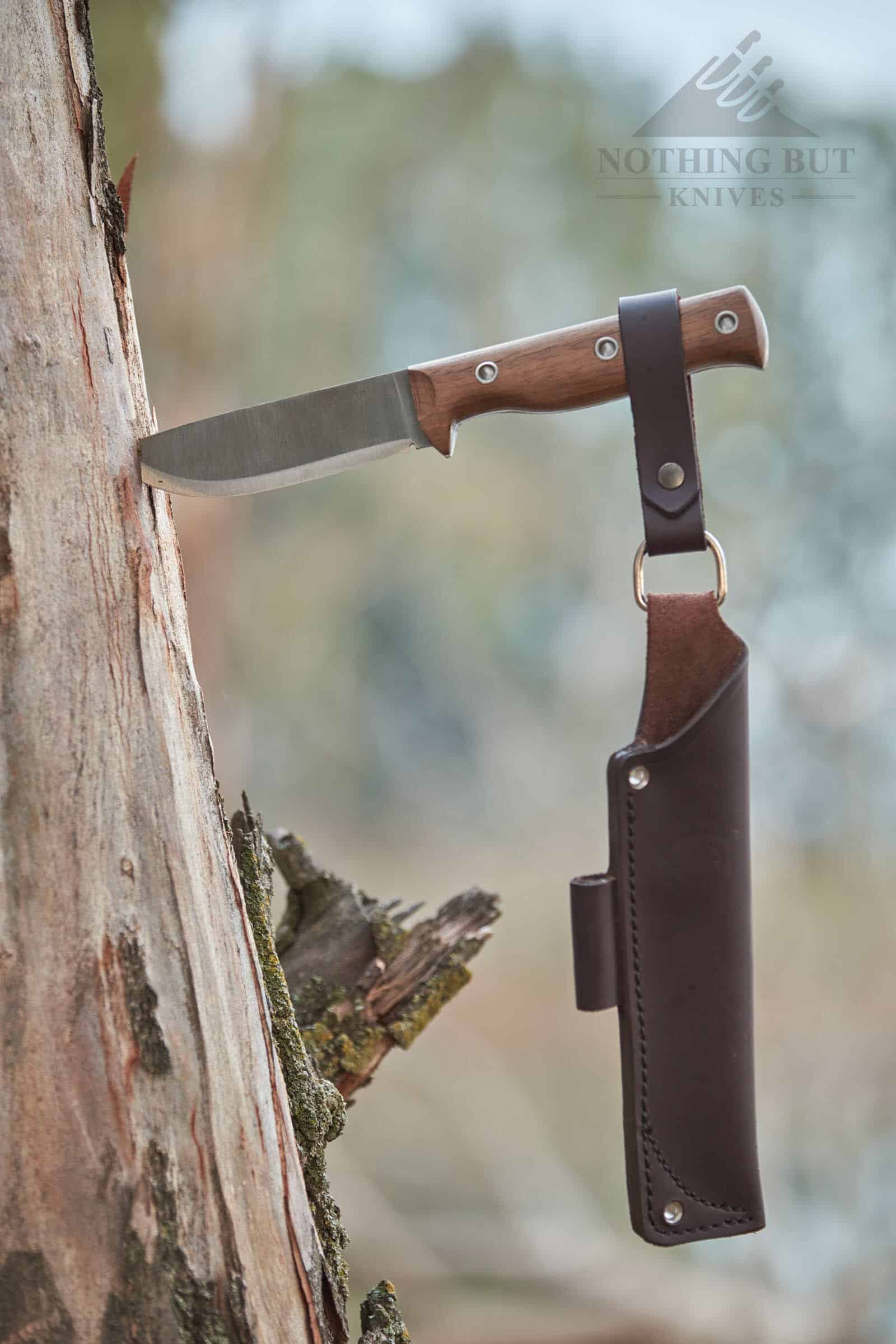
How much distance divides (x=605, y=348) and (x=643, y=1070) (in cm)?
60

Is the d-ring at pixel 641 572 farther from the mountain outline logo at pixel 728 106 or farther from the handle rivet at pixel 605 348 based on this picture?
the mountain outline logo at pixel 728 106

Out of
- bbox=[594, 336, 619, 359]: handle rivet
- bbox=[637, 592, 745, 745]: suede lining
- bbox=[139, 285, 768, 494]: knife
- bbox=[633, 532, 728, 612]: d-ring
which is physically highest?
bbox=[594, 336, 619, 359]: handle rivet

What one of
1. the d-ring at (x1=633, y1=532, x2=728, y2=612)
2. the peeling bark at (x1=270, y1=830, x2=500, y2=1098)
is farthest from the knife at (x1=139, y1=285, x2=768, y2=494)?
the peeling bark at (x1=270, y1=830, x2=500, y2=1098)

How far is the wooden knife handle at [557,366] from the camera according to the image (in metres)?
0.84

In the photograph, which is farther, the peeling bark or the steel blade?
the peeling bark

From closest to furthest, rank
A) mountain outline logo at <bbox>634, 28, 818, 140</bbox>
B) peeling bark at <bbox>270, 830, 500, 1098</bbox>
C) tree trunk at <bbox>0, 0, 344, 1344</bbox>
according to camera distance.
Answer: tree trunk at <bbox>0, 0, 344, 1344</bbox>
peeling bark at <bbox>270, 830, 500, 1098</bbox>
mountain outline logo at <bbox>634, 28, 818, 140</bbox>

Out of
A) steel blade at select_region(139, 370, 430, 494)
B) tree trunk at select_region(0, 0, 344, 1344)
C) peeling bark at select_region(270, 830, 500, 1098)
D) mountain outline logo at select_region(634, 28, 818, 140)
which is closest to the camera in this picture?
tree trunk at select_region(0, 0, 344, 1344)

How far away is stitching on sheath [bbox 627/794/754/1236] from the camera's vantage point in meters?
0.90

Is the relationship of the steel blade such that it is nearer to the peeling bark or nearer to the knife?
the knife

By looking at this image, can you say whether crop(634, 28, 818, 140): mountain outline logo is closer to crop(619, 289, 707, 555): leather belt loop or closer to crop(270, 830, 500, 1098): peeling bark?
crop(619, 289, 707, 555): leather belt loop

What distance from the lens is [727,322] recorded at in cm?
86

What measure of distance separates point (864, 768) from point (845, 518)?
0.77m

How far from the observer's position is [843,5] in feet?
9.92

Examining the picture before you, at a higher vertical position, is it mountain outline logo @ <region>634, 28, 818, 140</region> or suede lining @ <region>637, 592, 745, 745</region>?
mountain outline logo @ <region>634, 28, 818, 140</region>
